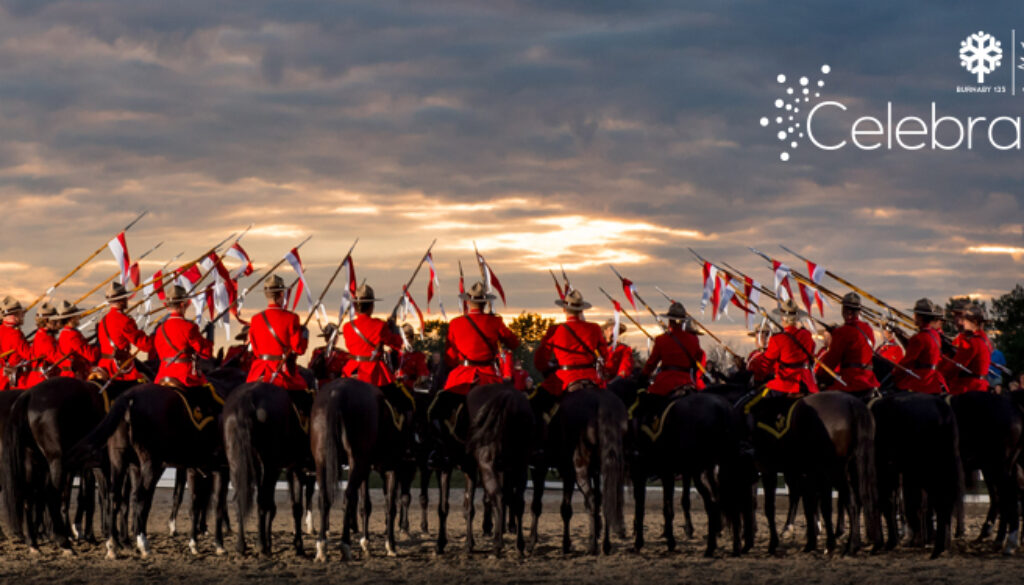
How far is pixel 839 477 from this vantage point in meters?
13.2

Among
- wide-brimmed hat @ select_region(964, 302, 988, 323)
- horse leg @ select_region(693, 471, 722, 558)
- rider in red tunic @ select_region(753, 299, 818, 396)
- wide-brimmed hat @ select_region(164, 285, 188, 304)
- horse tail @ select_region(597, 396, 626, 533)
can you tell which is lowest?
horse leg @ select_region(693, 471, 722, 558)

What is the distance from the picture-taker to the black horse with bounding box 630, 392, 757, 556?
13398 millimetres

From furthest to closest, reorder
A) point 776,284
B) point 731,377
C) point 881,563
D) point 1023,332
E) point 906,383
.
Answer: point 1023,332
point 776,284
point 731,377
point 906,383
point 881,563

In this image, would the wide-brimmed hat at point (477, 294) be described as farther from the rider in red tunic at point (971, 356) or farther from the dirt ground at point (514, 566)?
the rider in red tunic at point (971, 356)

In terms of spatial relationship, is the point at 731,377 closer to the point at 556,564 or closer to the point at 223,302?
the point at 556,564

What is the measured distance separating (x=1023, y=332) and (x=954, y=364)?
34.9 metres

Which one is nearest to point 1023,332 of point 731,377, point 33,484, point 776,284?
point 776,284

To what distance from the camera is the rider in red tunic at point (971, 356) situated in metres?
14.6

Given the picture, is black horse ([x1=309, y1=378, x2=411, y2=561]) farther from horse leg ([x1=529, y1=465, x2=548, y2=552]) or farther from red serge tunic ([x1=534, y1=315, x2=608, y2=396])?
red serge tunic ([x1=534, y1=315, x2=608, y2=396])

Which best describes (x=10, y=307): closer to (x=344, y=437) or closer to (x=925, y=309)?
(x=344, y=437)

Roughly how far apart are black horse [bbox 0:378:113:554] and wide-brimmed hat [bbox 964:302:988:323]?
33.0 feet

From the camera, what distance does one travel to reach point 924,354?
47.1 feet

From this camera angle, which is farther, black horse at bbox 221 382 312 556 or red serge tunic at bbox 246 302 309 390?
red serge tunic at bbox 246 302 309 390

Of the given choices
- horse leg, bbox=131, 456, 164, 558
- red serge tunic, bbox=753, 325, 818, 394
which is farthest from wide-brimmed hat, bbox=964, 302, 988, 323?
horse leg, bbox=131, 456, 164, 558
